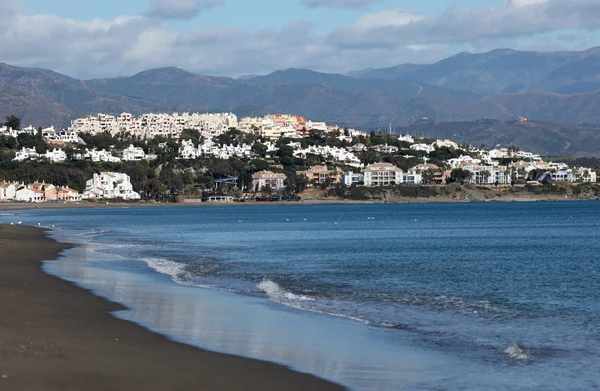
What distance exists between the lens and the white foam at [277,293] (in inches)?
874

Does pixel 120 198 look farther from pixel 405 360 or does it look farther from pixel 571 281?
pixel 405 360

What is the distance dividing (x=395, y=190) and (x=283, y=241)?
110 meters

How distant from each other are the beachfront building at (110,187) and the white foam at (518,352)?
5076 inches

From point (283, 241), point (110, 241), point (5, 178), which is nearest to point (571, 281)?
point (283, 241)

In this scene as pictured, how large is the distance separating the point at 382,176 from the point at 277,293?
464 feet

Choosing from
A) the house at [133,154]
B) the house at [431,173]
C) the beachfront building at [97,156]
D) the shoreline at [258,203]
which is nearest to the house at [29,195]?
the shoreline at [258,203]

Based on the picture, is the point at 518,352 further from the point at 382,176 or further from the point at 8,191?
the point at 382,176

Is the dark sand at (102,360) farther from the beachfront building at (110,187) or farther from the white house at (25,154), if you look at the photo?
the white house at (25,154)

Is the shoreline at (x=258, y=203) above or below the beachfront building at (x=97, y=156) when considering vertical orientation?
below

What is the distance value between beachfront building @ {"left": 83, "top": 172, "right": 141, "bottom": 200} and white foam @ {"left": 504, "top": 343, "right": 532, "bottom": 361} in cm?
12894

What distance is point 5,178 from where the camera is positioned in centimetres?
13988

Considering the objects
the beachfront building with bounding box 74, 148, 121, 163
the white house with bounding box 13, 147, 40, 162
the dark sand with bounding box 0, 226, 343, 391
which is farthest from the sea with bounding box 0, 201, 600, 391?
the beachfront building with bounding box 74, 148, 121, 163

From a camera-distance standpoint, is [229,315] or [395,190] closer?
[229,315]

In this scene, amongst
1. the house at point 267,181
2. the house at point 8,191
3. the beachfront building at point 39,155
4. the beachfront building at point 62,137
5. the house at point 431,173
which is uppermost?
the beachfront building at point 62,137
